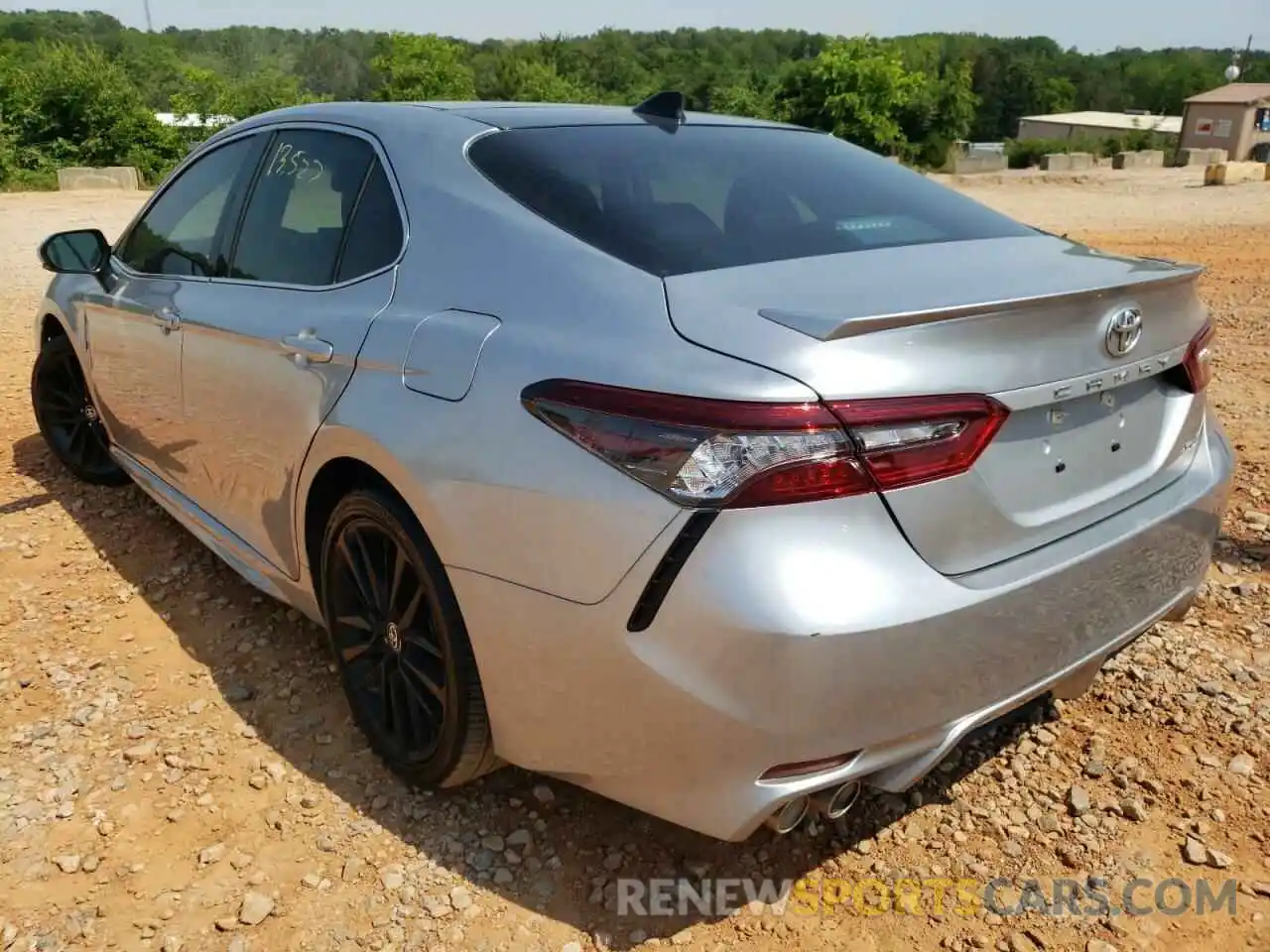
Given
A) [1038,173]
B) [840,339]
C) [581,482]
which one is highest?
[840,339]

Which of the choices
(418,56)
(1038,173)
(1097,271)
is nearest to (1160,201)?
(1038,173)

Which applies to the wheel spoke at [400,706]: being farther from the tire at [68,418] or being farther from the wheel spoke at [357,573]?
the tire at [68,418]

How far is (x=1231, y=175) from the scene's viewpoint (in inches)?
971

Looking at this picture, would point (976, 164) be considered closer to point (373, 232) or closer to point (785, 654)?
point (373, 232)

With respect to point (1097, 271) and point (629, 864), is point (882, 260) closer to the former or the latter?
point (1097, 271)

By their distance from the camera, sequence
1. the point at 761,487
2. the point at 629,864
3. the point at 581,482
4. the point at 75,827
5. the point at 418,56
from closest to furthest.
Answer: the point at 761,487 < the point at 581,482 < the point at 629,864 < the point at 75,827 < the point at 418,56

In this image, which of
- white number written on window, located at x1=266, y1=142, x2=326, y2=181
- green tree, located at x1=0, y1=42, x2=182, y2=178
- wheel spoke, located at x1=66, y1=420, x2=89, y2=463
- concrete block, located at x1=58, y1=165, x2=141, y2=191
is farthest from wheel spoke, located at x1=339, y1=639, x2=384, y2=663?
green tree, located at x1=0, y1=42, x2=182, y2=178

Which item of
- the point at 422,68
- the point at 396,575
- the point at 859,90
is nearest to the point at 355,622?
the point at 396,575

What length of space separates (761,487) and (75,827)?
6.40 ft

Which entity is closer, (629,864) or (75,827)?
(629,864)

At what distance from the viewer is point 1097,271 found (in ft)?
7.01

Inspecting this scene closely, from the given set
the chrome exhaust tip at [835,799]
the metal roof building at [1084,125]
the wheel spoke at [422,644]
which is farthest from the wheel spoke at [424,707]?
the metal roof building at [1084,125]

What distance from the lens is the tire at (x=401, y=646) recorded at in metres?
2.22
